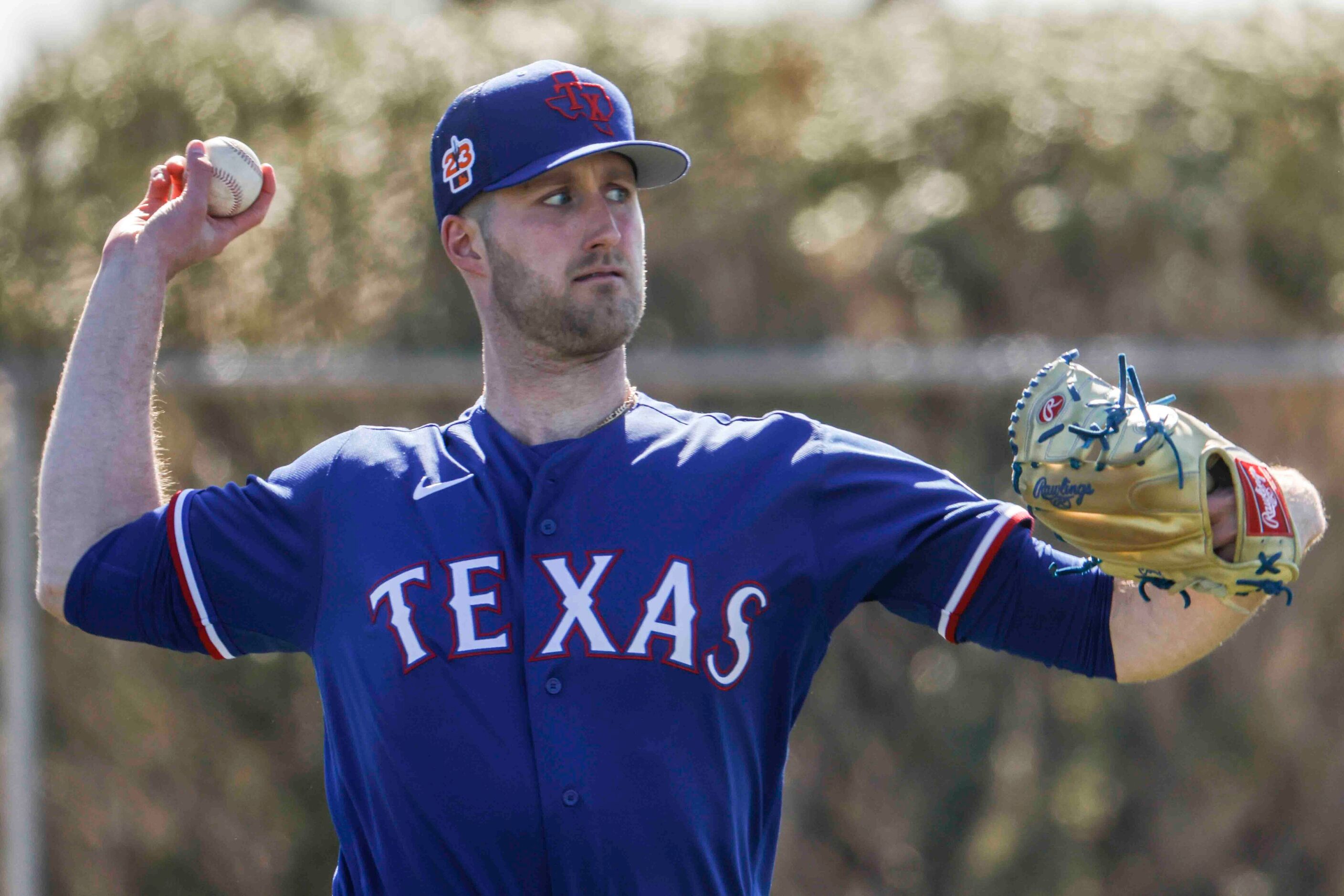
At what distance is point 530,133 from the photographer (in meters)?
2.46

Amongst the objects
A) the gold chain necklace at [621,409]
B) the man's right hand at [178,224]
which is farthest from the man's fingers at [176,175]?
the gold chain necklace at [621,409]

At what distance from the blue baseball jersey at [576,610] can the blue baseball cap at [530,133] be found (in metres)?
0.47

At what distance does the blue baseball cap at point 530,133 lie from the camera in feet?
8.05

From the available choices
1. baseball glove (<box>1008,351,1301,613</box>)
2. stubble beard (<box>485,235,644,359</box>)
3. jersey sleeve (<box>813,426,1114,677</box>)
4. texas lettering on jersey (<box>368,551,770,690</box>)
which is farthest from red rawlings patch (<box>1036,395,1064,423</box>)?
stubble beard (<box>485,235,644,359</box>)

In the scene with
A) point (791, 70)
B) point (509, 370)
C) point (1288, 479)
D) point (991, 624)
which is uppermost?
point (791, 70)

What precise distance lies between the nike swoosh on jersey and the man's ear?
0.43 meters

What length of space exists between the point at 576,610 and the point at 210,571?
0.66 m

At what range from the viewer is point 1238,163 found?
498 centimetres

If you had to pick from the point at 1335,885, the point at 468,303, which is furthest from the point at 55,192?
the point at 1335,885

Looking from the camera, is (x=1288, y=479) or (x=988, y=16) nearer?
(x=1288, y=479)

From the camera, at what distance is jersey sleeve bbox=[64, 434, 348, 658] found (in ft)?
7.84

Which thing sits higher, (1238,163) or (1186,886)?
(1238,163)

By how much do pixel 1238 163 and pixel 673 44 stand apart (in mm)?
2041

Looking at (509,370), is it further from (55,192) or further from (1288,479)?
(55,192)
